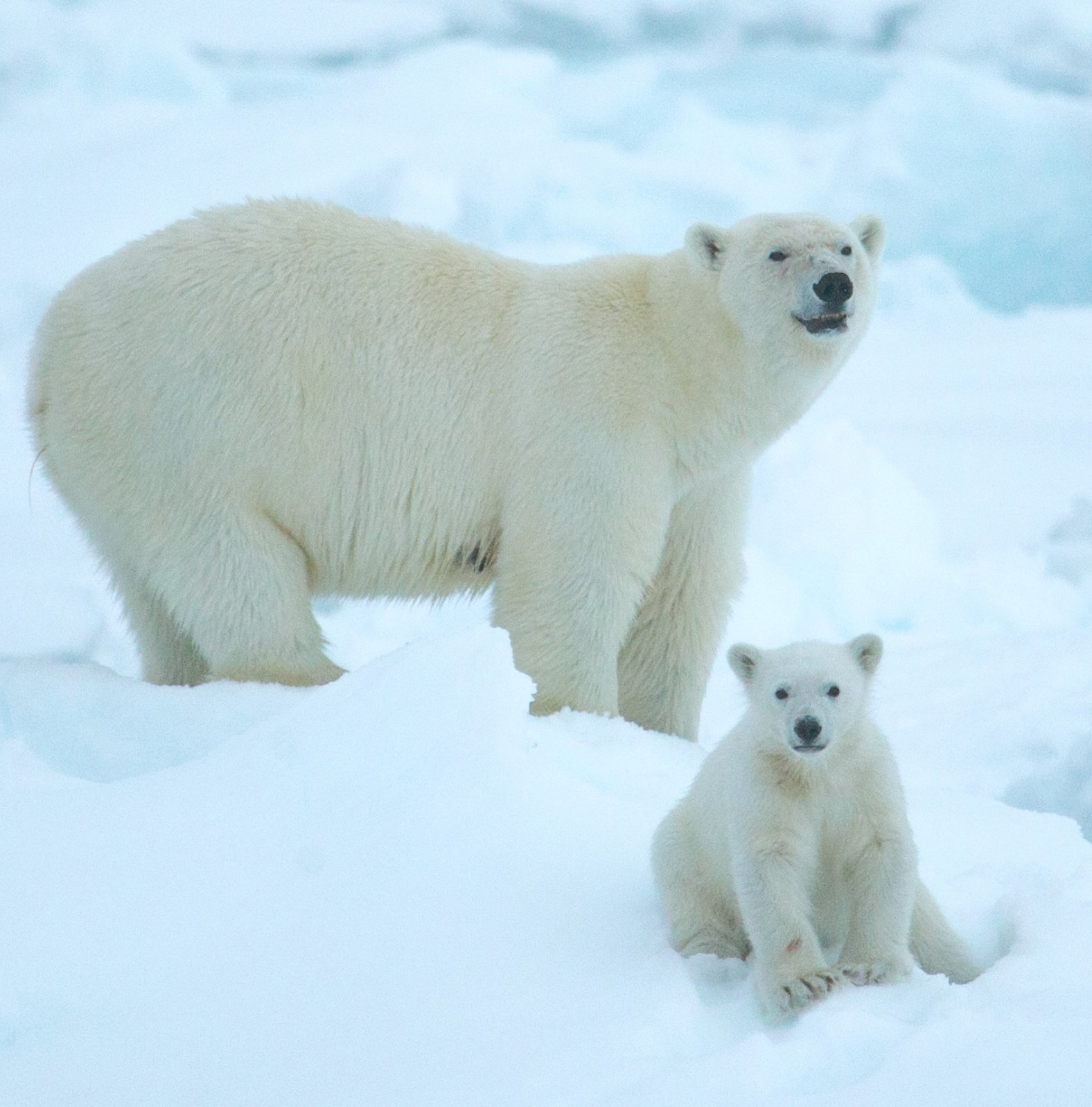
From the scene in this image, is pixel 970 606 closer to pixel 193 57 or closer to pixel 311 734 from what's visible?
pixel 311 734

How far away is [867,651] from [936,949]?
1.85 feet

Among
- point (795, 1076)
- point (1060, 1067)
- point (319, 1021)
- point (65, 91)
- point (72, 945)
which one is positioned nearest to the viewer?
point (1060, 1067)

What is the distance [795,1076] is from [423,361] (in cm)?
260

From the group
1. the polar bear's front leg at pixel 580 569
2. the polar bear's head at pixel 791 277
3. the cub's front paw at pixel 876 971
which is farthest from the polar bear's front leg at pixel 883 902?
the polar bear's head at pixel 791 277

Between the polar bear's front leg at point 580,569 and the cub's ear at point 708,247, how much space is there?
575 millimetres

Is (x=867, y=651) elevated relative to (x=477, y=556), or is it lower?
elevated

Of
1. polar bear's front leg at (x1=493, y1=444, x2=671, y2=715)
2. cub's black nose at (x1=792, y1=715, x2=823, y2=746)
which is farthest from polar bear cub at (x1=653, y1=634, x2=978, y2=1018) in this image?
polar bear's front leg at (x1=493, y1=444, x2=671, y2=715)

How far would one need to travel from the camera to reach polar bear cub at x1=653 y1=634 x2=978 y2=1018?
2.54 meters

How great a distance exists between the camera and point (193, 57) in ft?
35.8

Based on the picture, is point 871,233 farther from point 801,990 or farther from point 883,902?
point 801,990

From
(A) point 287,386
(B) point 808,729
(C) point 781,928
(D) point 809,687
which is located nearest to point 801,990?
(C) point 781,928

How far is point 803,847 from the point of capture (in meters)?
2.62

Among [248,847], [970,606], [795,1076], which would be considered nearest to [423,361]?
[248,847]

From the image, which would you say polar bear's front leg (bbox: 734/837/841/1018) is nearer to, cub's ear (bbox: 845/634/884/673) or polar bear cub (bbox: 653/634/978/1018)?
polar bear cub (bbox: 653/634/978/1018)
